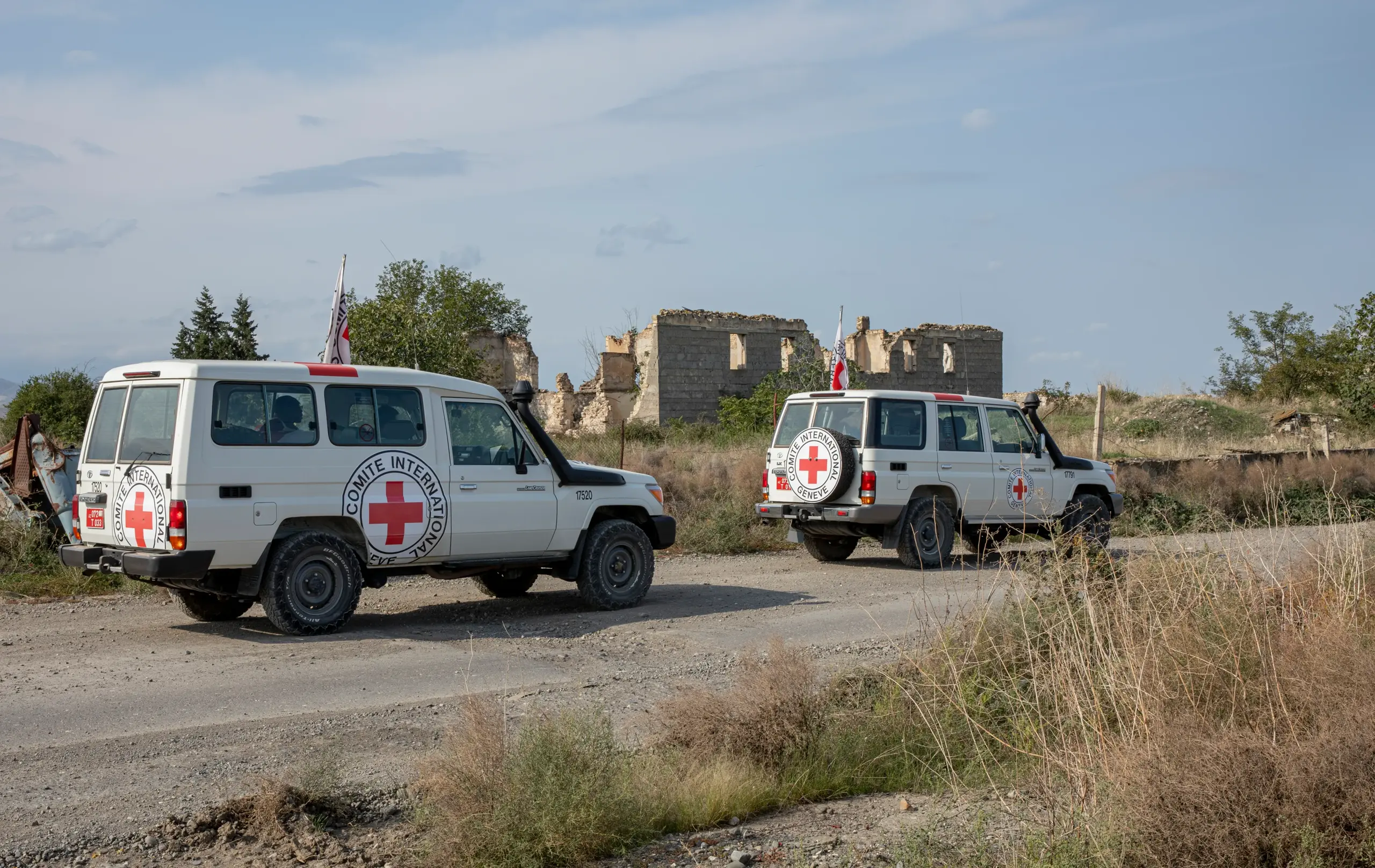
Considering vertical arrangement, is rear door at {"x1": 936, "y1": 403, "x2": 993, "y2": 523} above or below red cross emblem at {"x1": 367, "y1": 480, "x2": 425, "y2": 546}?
above

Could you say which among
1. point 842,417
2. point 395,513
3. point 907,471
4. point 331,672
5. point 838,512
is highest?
point 842,417

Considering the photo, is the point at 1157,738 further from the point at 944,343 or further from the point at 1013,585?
the point at 944,343

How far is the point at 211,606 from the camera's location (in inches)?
421

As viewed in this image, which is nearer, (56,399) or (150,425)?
(150,425)

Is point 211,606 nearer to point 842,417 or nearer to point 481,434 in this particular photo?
point 481,434

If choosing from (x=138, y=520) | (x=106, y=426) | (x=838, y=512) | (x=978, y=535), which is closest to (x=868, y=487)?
(x=838, y=512)

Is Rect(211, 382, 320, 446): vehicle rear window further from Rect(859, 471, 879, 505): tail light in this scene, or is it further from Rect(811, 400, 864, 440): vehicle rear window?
Rect(811, 400, 864, 440): vehicle rear window

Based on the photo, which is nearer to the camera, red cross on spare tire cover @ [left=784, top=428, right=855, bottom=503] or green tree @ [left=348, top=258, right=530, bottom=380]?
red cross on spare tire cover @ [left=784, top=428, right=855, bottom=503]

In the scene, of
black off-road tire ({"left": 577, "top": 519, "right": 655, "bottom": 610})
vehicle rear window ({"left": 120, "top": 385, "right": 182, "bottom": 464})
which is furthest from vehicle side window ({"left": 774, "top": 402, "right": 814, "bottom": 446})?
vehicle rear window ({"left": 120, "top": 385, "right": 182, "bottom": 464})

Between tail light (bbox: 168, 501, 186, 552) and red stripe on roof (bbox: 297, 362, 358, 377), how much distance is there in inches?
58.7

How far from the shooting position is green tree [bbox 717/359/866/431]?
3700cm

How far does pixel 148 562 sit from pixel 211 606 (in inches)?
64.4

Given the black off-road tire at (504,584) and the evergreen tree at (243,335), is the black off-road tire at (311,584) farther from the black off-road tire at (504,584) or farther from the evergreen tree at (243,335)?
the evergreen tree at (243,335)

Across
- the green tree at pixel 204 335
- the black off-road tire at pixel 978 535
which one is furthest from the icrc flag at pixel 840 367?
the green tree at pixel 204 335
